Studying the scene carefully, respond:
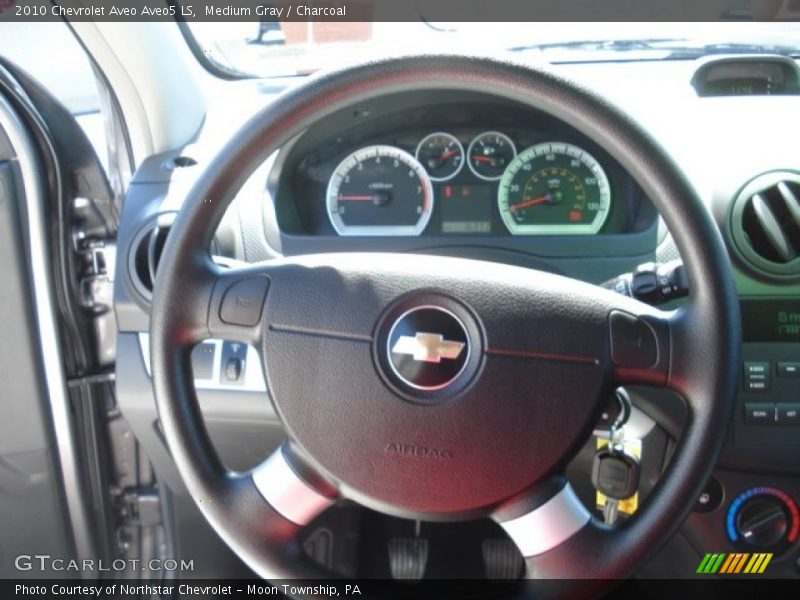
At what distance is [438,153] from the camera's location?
5.12 feet

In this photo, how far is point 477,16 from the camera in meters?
1.64

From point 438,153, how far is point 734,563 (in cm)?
89

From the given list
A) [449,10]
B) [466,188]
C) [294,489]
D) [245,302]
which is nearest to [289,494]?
[294,489]

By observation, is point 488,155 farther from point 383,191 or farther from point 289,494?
point 289,494

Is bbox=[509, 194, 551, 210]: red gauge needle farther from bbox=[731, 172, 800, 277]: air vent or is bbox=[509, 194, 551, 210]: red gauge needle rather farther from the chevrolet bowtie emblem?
the chevrolet bowtie emblem

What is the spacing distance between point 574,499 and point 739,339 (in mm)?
264

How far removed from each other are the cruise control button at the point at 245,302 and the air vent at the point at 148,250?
0.42 m

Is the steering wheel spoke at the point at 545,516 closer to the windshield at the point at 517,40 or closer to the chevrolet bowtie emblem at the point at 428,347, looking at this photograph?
the chevrolet bowtie emblem at the point at 428,347

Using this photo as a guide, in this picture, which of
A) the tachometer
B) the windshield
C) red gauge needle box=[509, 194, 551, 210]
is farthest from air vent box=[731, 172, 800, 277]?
the tachometer

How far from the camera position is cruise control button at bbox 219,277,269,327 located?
1.04 meters

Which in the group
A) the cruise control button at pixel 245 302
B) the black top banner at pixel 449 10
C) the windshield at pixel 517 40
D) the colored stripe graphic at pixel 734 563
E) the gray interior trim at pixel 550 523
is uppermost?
the black top banner at pixel 449 10

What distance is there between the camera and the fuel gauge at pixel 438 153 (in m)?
1.56

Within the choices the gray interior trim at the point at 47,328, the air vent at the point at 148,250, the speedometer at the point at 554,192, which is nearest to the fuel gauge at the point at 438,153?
the speedometer at the point at 554,192

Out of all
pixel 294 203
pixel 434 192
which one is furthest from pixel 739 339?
pixel 294 203
